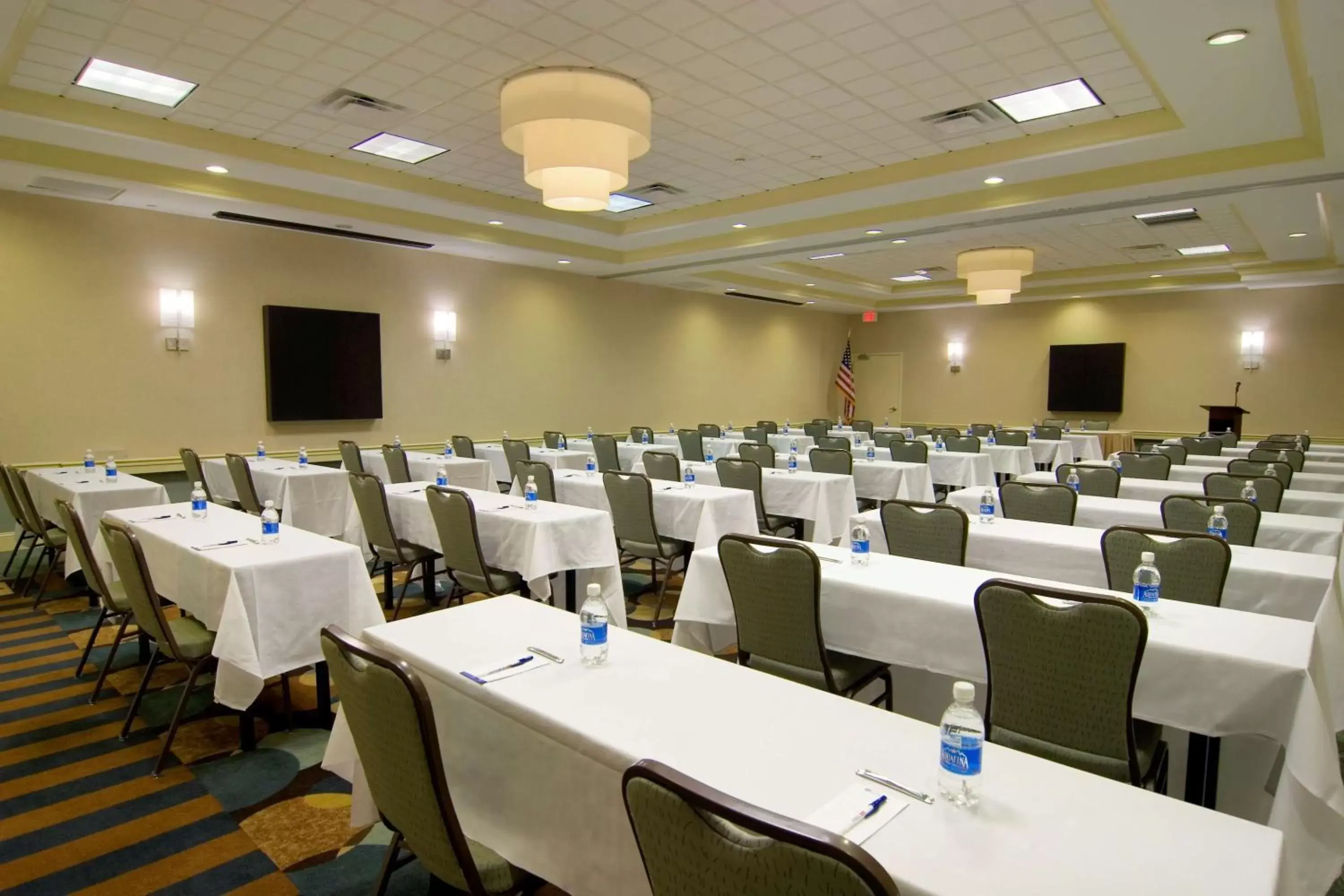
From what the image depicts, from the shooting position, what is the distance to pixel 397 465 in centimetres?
798

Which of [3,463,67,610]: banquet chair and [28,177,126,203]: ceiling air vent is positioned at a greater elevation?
[28,177,126,203]: ceiling air vent

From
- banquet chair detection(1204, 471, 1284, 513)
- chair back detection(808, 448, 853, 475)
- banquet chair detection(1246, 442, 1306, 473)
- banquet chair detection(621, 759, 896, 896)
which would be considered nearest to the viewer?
banquet chair detection(621, 759, 896, 896)

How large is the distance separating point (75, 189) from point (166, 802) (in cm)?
681

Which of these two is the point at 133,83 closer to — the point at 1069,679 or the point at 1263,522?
Answer: the point at 1069,679

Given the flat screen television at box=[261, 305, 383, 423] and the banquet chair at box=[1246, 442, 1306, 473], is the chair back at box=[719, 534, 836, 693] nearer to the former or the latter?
the banquet chair at box=[1246, 442, 1306, 473]

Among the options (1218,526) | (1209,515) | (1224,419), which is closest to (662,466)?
(1209,515)

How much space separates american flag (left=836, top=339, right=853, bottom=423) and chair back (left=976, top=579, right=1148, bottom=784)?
16290 mm

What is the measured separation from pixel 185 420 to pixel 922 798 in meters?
9.41

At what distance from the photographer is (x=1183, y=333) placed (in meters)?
14.8

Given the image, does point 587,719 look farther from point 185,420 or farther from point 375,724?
point 185,420

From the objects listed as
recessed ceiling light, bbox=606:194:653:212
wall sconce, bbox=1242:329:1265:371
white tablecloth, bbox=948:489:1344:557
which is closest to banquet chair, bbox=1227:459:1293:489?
white tablecloth, bbox=948:489:1344:557

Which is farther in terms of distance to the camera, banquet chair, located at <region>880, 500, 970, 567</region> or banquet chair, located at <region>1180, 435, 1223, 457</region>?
banquet chair, located at <region>1180, 435, 1223, 457</region>

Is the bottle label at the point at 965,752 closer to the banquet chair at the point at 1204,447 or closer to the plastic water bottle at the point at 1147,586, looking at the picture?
the plastic water bottle at the point at 1147,586

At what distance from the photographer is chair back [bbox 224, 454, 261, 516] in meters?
6.88
